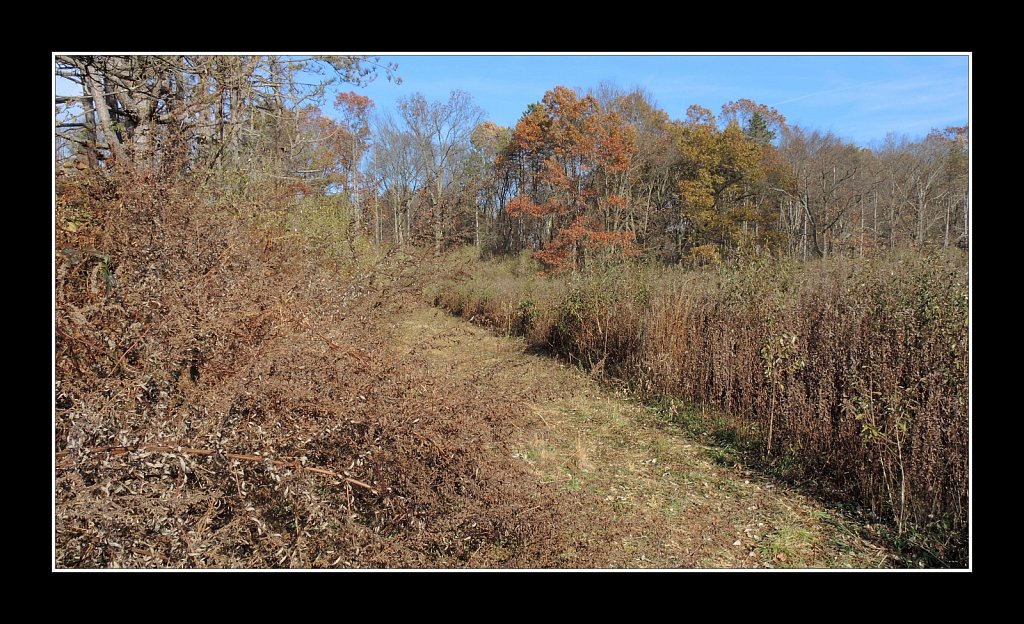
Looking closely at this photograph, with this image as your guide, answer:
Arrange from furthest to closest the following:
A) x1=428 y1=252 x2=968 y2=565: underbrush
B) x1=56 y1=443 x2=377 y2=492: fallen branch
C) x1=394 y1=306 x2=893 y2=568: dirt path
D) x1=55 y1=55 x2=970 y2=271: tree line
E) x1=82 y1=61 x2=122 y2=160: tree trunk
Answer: x1=55 y1=55 x2=970 y2=271: tree line → x1=82 y1=61 x2=122 y2=160: tree trunk → x1=428 y1=252 x2=968 y2=565: underbrush → x1=394 y1=306 x2=893 y2=568: dirt path → x1=56 y1=443 x2=377 y2=492: fallen branch

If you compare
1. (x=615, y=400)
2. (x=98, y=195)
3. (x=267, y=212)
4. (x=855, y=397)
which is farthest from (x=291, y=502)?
(x=615, y=400)

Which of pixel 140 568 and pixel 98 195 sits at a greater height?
pixel 98 195

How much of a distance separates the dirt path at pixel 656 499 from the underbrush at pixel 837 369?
1.31 feet

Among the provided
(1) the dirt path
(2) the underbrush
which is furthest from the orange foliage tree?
(1) the dirt path

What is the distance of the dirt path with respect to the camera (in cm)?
378

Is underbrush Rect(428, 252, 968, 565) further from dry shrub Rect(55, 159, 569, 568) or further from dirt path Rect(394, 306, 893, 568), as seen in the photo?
dry shrub Rect(55, 159, 569, 568)

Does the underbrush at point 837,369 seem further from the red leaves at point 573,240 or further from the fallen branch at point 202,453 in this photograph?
the red leaves at point 573,240

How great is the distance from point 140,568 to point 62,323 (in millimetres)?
1101

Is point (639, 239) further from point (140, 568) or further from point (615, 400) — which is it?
Result: point (140, 568)

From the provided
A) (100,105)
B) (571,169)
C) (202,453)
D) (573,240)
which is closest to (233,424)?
(202,453)

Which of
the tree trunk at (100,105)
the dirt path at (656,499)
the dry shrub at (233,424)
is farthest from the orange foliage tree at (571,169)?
the dry shrub at (233,424)

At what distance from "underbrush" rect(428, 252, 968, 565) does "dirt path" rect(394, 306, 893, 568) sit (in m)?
0.40

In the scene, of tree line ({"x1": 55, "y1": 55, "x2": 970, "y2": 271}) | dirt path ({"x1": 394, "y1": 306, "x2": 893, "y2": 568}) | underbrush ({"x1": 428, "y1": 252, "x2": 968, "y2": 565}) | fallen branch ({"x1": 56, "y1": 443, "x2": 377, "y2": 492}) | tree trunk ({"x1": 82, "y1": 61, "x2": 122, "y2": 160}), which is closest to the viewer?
fallen branch ({"x1": 56, "y1": 443, "x2": 377, "y2": 492})

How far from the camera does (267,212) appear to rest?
15.5ft
